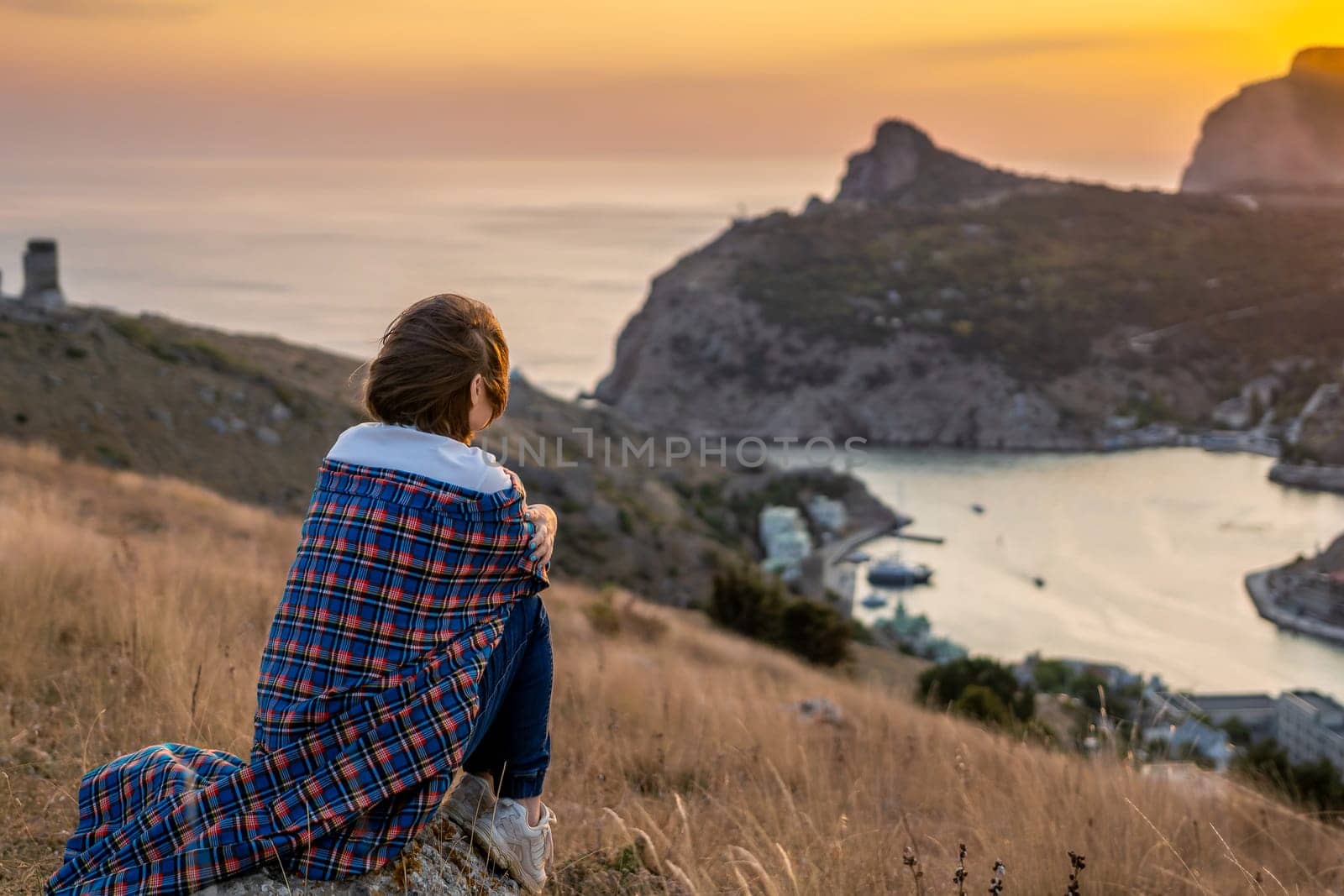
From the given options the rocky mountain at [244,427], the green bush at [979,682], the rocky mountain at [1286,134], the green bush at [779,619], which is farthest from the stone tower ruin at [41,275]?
the rocky mountain at [1286,134]

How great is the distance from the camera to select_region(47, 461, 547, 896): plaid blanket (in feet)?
5.21

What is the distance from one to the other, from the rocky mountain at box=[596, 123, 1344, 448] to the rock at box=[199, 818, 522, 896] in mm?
77277

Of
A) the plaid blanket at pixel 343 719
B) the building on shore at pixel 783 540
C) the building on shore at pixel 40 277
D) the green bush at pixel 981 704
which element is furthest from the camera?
the building on shore at pixel 783 540

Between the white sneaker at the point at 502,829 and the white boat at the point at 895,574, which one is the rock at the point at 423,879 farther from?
the white boat at the point at 895,574

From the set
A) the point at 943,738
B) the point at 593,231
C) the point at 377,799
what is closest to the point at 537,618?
the point at 377,799

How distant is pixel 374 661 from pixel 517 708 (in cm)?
32

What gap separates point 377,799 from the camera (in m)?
1.63

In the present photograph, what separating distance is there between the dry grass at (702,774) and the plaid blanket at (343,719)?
1.78ft

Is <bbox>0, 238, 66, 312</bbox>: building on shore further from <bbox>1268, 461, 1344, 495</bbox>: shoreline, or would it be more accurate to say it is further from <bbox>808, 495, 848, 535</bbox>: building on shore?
<bbox>1268, 461, 1344, 495</bbox>: shoreline

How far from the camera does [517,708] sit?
1888mm

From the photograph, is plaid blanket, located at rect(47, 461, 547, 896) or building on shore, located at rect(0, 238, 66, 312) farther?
building on shore, located at rect(0, 238, 66, 312)

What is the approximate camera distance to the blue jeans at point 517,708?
1803 millimetres

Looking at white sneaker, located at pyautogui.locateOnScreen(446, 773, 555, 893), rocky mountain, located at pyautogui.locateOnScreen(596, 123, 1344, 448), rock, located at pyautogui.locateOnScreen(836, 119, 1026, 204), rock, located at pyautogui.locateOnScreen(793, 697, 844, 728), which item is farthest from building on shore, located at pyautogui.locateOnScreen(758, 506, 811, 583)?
rock, located at pyautogui.locateOnScreen(836, 119, 1026, 204)

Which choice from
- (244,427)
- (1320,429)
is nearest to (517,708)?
(244,427)
